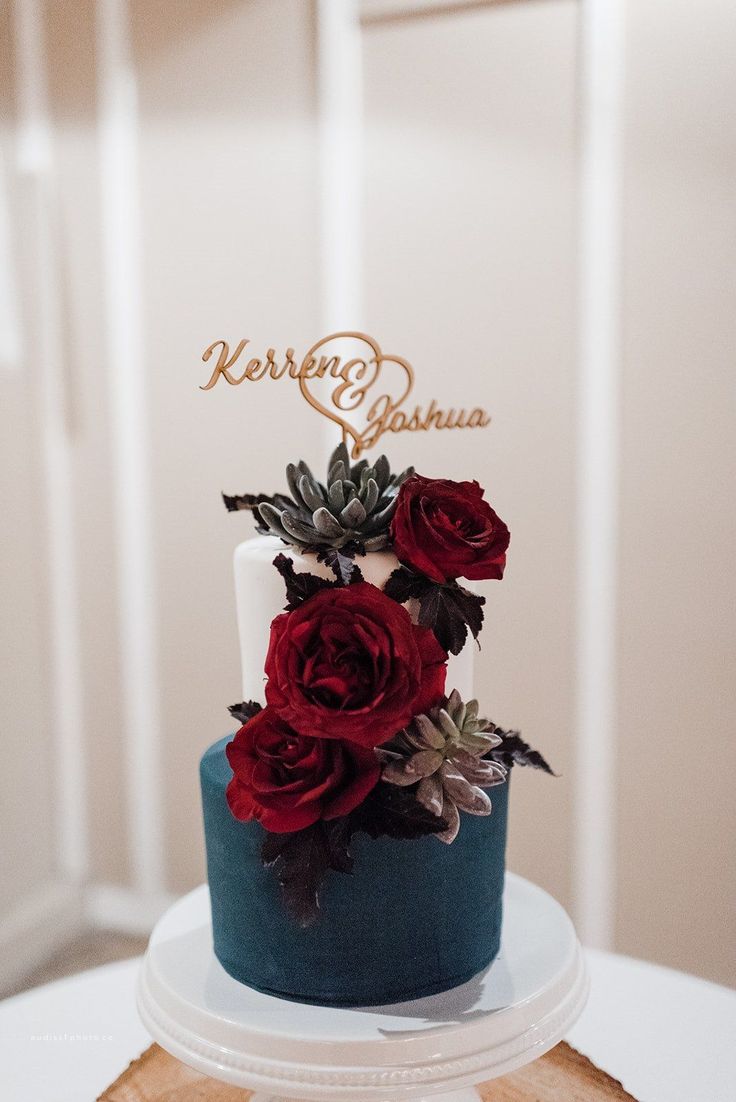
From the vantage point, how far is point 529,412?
7.59ft

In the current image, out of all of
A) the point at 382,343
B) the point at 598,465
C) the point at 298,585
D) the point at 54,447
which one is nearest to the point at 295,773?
the point at 298,585

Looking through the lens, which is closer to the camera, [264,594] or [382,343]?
[264,594]

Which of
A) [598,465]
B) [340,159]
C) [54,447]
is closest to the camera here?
[598,465]

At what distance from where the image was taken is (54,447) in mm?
2768

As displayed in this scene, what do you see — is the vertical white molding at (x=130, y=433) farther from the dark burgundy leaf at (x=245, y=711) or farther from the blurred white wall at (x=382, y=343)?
the dark burgundy leaf at (x=245, y=711)

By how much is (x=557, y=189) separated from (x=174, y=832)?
6.43 feet

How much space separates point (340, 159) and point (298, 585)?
182cm

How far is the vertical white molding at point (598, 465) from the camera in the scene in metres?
2.18

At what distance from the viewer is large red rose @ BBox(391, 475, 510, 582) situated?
86cm

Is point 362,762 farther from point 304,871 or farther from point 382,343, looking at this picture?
point 382,343

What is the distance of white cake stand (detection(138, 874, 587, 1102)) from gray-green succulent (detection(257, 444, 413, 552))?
1.38 ft

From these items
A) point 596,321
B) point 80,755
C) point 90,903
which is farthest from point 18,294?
point 90,903

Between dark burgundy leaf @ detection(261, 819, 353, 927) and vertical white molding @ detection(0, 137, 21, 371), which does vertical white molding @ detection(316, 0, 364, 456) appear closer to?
vertical white molding @ detection(0, 137, 21, 371)

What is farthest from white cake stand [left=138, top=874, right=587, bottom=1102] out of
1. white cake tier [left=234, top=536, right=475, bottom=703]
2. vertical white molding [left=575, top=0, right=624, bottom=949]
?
vertical white molding [left=575, top=0, right=624, bottom=949]
